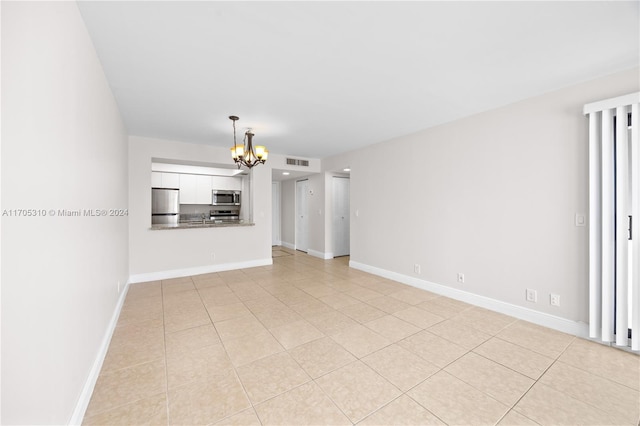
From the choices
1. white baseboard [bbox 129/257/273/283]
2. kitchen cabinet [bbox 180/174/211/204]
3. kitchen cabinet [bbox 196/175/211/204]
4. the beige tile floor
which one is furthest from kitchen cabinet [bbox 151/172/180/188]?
the beige tile floor

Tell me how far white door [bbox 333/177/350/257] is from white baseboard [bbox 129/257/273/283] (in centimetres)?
191

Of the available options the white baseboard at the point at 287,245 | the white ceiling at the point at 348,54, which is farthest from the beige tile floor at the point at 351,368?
the white baseboard at the point at 287,245

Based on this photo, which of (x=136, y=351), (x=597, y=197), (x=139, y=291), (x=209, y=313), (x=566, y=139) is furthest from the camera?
(x=139, y=291)

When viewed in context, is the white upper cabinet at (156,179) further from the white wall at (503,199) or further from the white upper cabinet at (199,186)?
the white wall at (503,199)

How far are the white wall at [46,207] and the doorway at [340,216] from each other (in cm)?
527

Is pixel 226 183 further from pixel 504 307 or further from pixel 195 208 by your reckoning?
pixel 504 307

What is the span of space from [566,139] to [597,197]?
0.67 meters

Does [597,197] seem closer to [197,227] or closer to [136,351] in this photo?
[136,351]

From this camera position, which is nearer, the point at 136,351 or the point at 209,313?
the point at 136,351

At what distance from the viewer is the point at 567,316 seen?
2732 mm

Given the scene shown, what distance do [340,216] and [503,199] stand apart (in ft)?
13.5

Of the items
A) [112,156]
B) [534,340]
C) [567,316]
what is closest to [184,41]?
[112,156]

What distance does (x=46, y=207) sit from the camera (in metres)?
1.21

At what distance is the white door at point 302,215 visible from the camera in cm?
746
